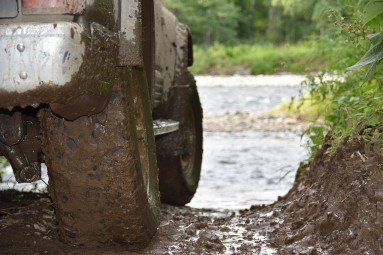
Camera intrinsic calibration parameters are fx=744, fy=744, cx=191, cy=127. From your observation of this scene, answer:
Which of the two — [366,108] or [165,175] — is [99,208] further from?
[165,175]

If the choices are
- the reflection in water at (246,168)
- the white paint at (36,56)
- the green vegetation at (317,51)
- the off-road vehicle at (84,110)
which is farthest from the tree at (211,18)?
the white paint at (36,56)

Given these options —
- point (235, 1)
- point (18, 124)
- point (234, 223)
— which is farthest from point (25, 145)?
point (235, 1)

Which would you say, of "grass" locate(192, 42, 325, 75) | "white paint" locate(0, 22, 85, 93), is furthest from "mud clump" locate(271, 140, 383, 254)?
"grass" locate(192, 42, 325, 75)

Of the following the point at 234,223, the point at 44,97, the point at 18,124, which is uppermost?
the point at 44,97

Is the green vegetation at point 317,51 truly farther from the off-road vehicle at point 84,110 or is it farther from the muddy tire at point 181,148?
the off-road vehicle at point 84,110

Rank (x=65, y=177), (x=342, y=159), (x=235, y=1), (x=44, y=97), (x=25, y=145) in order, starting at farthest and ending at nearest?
(x=235, y=1) < (x=342, y=159) < (x=25, y=145) < (x=65, y=177) < (x=44, y=97)

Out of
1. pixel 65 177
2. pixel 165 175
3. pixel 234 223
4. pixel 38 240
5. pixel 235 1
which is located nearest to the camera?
pixel 65 177

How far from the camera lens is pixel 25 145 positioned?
3.10m

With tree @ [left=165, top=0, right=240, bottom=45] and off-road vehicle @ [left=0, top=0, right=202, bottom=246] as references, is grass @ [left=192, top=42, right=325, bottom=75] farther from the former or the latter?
off-road vehicle @ [left=0, top=0, right=202, bottom=246]

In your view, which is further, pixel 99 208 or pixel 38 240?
pixel 38 240

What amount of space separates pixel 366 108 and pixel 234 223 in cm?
99

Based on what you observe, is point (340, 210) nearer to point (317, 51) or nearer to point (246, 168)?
point (317, 51)

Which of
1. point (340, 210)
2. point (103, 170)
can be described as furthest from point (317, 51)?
point (103, 170)

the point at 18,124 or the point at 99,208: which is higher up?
the point at 18,124
